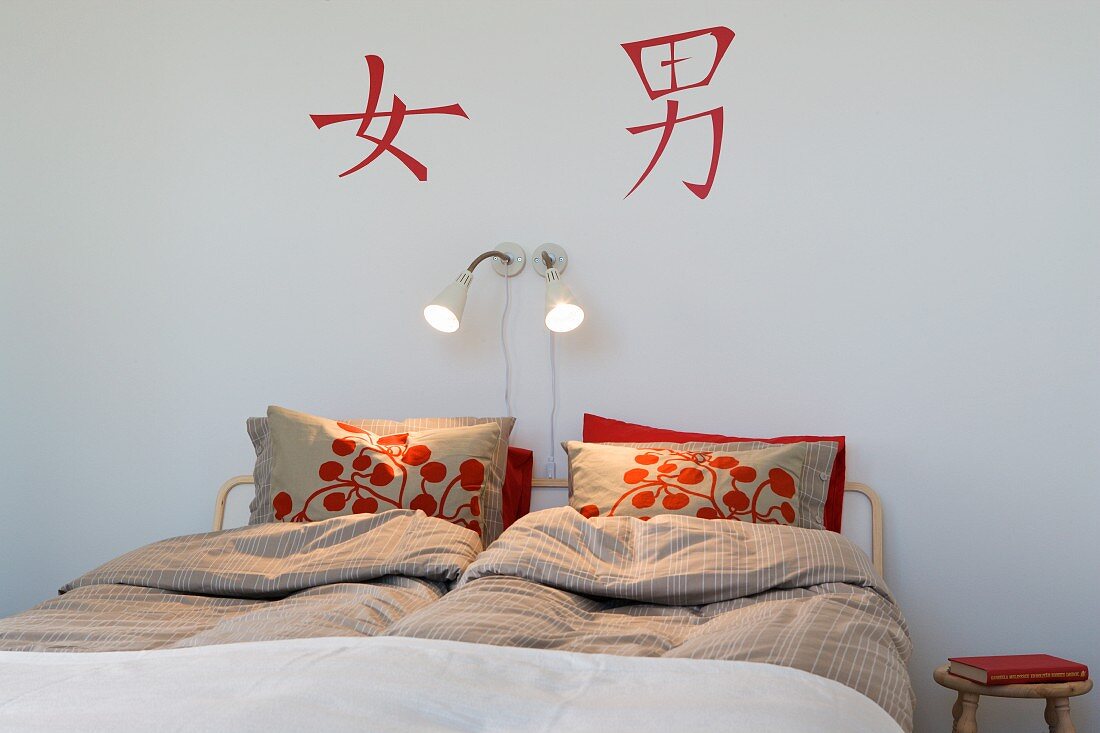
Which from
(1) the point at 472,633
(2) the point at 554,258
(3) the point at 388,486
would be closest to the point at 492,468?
(3) the point at 388,486

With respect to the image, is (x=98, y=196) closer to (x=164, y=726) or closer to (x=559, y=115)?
(x=559, y=115)

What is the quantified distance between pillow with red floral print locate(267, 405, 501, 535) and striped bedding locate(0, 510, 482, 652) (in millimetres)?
140

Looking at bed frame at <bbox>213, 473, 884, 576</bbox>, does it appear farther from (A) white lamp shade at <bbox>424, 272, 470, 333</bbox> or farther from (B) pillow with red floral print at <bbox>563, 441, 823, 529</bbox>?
(A) white lamp shade at <bbox>424, 272, 470, 333</bbox>

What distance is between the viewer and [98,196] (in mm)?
2908

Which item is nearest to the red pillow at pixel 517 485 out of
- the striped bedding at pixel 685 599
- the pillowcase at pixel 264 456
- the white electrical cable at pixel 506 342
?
the white electrical cable at pixel 506 342

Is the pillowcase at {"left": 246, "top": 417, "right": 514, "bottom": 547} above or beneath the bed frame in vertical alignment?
above

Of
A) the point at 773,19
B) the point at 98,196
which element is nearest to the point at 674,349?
the point at 773,19

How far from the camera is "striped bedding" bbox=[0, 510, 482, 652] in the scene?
153 centimetres

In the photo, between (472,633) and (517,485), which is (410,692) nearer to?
(472,633)

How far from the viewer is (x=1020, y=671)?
195cm

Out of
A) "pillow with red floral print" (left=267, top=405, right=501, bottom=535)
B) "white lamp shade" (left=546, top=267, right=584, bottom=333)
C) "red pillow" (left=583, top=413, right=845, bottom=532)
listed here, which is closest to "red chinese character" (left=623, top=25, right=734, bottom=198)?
"white lamp shade" (left=546, top=267, right=584, bottom=333)

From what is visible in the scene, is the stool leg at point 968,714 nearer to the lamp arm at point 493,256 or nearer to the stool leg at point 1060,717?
Answer: the stool leg at point 1060,717

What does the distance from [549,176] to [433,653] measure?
176 centimetres

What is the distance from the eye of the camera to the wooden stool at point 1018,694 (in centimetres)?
195
